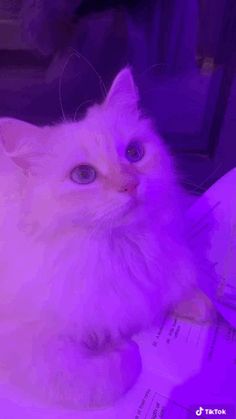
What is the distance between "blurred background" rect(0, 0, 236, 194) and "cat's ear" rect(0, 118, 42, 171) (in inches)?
8.6

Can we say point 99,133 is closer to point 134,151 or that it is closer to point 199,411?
point 134,151

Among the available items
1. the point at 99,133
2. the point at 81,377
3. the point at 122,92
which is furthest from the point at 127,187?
the point at 81,377

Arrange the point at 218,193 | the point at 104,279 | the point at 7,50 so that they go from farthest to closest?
the point at 218,193, the point at 7,50, the point at 104,279

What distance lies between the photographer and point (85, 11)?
81 cm

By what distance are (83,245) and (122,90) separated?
0.28 metres

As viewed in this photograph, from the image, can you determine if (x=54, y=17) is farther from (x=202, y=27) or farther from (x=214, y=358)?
(x=214, y=358)

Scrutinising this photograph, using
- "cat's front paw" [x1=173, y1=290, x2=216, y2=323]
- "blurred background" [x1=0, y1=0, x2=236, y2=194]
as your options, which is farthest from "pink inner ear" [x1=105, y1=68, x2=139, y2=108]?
"cat's front paw" [x1=173, y1=290, x2=216, y2=323]

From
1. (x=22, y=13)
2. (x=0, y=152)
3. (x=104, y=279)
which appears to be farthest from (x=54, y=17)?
(x=104, y=279)

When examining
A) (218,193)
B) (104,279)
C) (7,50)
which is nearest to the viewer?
(104,279)

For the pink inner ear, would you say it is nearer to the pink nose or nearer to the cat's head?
the cat's head

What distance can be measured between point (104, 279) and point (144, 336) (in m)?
0.20

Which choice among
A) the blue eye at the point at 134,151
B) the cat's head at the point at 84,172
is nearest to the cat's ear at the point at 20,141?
the cat's head at the point at 84,172

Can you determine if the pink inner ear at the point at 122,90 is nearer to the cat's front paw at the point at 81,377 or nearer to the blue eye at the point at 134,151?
the blue eye at the point at 134,151

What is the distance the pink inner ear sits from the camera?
2.33 ft
